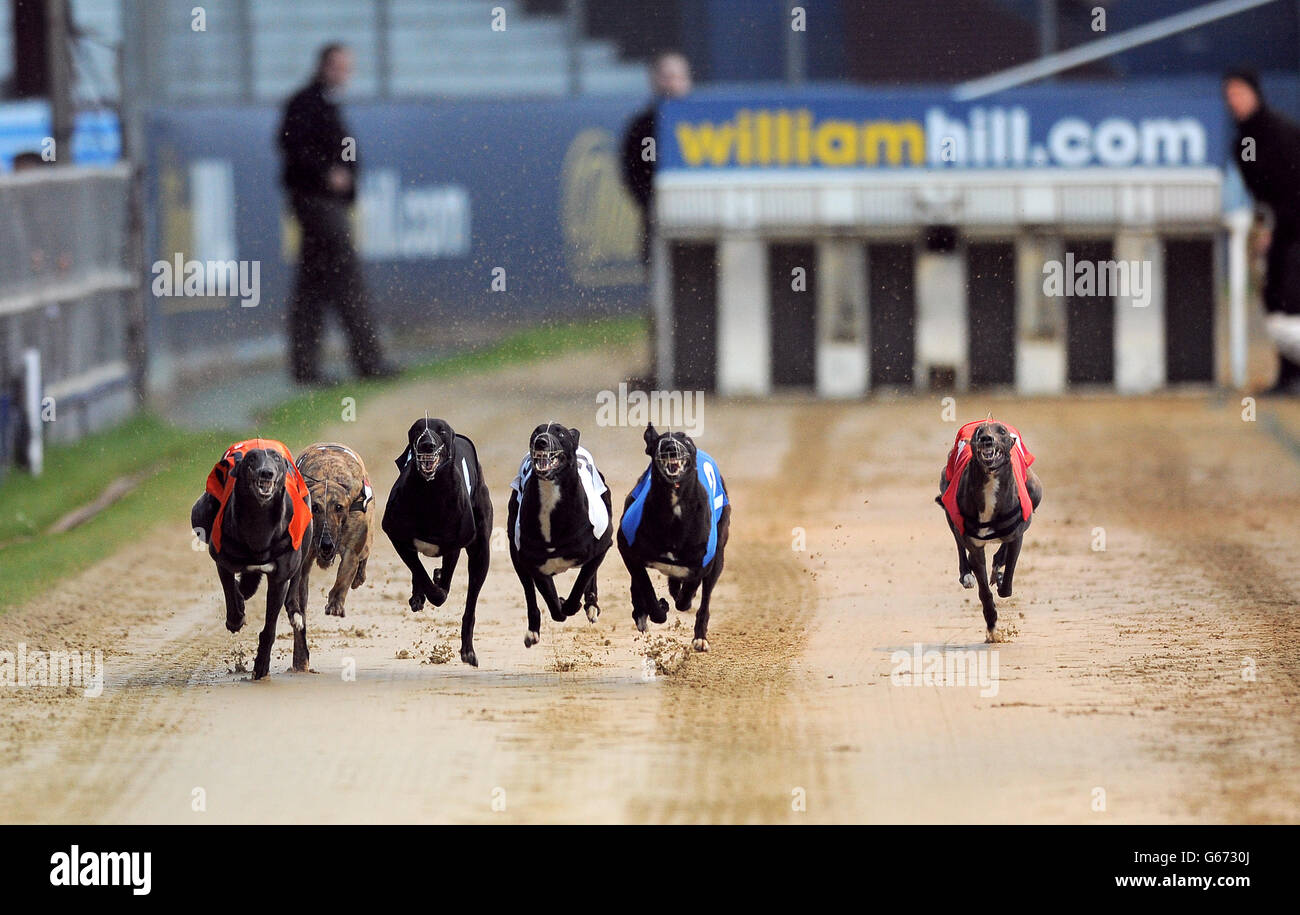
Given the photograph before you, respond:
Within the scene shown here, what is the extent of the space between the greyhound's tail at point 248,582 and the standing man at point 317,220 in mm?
10067

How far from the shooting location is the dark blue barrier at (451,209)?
18.9 metres

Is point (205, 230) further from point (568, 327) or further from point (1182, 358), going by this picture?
point (1182, 358)

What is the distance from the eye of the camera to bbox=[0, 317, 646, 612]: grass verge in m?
9.73

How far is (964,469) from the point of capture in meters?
7.01

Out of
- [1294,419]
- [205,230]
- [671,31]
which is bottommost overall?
[1294,419]

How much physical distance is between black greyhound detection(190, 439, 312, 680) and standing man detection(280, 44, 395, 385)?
33.4 ft

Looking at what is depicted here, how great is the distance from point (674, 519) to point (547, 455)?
440 mm

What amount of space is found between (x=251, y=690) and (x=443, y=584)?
2.23 ft

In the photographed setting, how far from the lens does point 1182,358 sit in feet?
51.1

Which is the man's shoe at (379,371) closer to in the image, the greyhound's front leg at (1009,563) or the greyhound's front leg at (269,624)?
the greyhound's front leg at (269,624)

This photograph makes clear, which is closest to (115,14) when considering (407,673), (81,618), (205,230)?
(205,230)

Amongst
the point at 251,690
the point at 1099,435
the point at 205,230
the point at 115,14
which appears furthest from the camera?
the point at 115,14

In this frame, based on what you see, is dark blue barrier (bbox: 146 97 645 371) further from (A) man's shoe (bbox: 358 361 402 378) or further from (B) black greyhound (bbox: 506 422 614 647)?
(B) black greyhound (bbox: 506 422 614 647)

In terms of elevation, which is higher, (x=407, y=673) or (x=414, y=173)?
(x=414, y=173)
